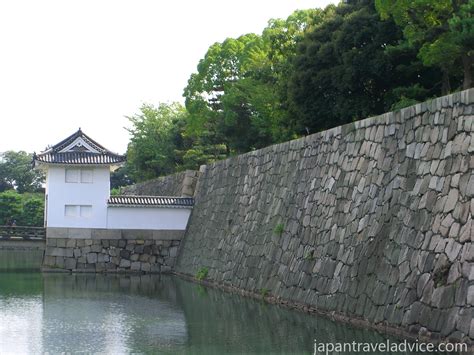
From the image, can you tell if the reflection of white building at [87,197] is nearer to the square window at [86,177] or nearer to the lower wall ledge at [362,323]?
the square window at [86,177]

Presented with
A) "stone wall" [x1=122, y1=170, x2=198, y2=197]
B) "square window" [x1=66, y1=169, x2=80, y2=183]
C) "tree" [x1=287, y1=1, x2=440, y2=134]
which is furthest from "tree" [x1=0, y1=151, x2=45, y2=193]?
"tree" [x1=287, y1=1, x2=440, y2=134]

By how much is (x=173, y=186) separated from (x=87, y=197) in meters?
5.59

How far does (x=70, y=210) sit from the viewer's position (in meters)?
22.7

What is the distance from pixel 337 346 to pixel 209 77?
24.2 m

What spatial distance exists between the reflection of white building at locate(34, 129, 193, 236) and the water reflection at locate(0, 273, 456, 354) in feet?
18.2

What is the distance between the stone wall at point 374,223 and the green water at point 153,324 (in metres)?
0.51

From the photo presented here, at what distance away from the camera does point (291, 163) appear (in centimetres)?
1495

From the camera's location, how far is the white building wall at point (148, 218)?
22859mm

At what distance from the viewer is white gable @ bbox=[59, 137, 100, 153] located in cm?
2275

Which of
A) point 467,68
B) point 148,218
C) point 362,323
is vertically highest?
point 467,68

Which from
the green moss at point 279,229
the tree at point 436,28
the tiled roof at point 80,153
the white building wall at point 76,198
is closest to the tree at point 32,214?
the tiled roof at point 80,153

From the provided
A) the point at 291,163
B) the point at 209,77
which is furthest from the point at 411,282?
the point at 209,77

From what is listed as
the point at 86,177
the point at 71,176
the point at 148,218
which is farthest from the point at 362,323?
the point at 71,176

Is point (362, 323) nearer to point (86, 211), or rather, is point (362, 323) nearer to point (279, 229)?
point (279, 229)
